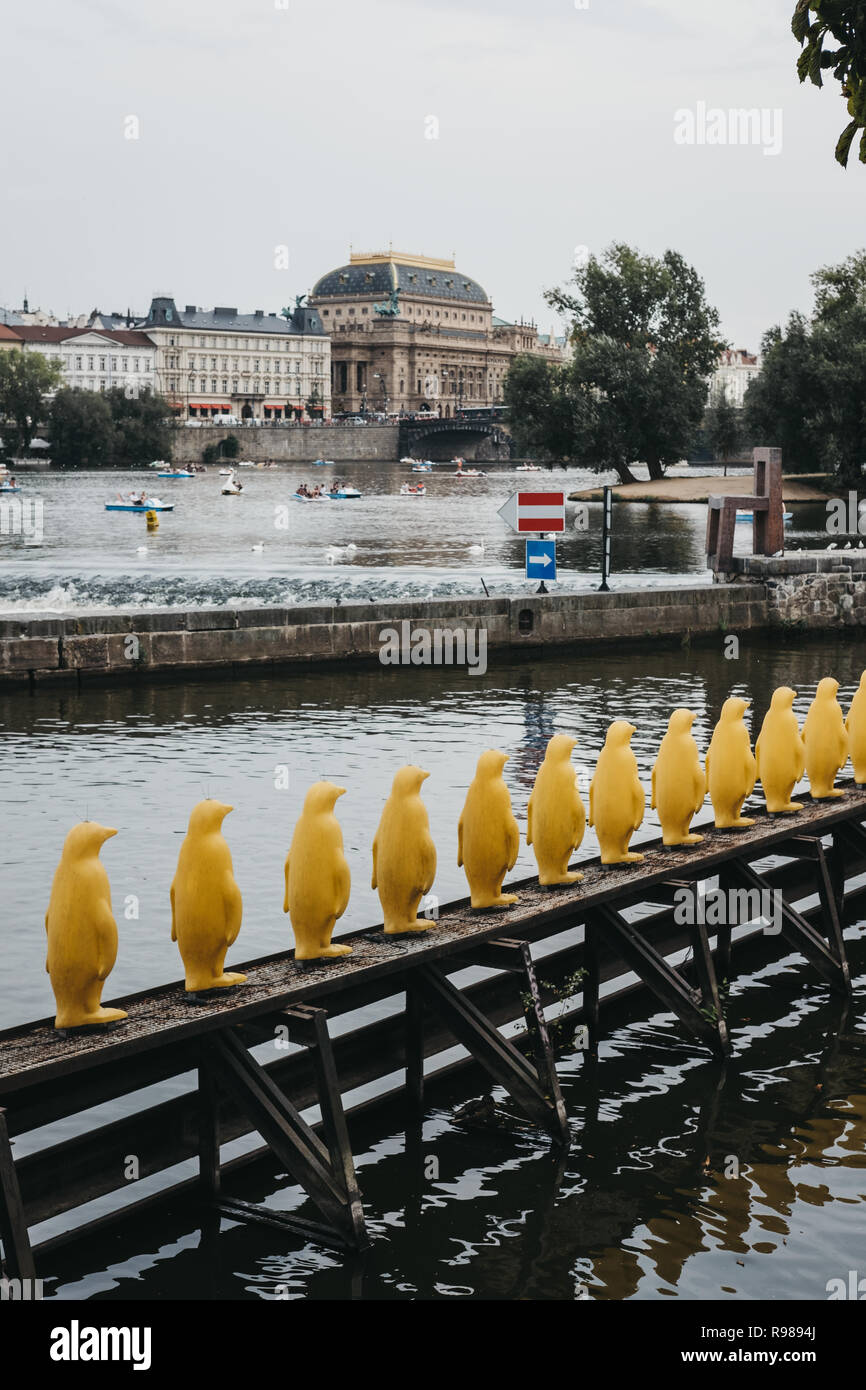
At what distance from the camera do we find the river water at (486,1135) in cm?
767

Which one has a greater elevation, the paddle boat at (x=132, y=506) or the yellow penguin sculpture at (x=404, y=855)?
the paddle boat at (x=132, y=506)

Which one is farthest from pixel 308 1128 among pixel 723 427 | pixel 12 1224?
pixel 723 427

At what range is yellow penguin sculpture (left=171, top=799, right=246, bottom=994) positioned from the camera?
792 centimetres

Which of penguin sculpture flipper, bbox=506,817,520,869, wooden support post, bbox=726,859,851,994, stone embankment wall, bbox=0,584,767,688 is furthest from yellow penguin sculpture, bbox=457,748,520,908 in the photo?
stone embankment wall, bbox=0,584,767,688

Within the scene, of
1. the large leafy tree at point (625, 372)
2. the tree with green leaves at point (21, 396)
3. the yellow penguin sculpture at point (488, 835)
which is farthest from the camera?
the tree with green leaves at point (21, 396)

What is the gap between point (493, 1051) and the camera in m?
8.86

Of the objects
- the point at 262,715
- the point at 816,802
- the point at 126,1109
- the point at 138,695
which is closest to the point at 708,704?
the point at 262,715

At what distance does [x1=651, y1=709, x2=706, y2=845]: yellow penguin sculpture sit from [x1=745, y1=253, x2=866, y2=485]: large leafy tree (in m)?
60.8

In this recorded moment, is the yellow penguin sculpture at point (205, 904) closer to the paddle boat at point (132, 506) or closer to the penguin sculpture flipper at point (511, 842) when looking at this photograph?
the penguin sculpture flipper at point (511, 842)

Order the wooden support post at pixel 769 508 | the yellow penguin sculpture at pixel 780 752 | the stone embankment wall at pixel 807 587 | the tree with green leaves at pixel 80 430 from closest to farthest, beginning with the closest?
1. the yellow penguin sculpture at pixel 780 752
2. the stone embankment wall at pixel 807 587
3. the wooden support post at pixel 769 508
4. the tree with green leaves at pixel 80 430

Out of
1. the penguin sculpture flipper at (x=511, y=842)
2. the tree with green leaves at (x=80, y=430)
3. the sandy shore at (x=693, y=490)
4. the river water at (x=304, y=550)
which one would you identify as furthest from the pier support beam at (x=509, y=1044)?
the tree with green leaves at (x=80, y=430)

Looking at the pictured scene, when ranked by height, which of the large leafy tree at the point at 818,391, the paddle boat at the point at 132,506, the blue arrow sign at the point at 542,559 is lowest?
the blue arrow sign at the point at 542,559

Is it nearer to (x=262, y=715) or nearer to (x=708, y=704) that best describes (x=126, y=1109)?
(x=262, y=715)

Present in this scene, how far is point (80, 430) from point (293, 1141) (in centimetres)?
11420
